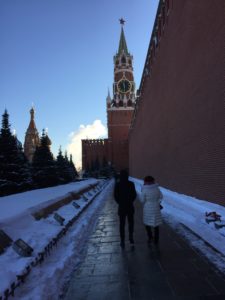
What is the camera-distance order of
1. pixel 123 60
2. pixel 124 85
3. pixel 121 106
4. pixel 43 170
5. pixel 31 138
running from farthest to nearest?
pixel 123 60 < pixel 124 85 < pixel 121 106 < pixel 31 138 < pixel 43 170

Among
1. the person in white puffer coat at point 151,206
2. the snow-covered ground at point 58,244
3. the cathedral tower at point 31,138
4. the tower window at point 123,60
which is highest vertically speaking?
the tower window at point 123,60

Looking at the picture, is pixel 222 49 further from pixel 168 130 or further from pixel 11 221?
pixel 168 130

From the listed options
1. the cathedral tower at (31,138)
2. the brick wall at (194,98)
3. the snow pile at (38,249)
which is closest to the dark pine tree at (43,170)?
the brick wall at (194,98)

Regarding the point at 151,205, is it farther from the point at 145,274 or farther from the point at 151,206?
the point at 145,274

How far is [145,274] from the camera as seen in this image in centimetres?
536

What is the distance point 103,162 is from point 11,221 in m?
87.9

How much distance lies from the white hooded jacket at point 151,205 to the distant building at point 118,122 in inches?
3410

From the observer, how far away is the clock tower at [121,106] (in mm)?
98250

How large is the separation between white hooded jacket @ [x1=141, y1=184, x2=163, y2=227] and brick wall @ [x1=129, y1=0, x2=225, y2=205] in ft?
8.92

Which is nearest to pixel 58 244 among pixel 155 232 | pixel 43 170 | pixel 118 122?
pixel 155 232

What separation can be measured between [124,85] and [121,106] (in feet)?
24.8

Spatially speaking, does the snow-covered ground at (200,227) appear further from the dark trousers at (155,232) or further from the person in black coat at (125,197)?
the person in black coat at (125,197)

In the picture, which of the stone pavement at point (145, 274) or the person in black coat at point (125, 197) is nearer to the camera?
the stone pavement at point (145, 274)

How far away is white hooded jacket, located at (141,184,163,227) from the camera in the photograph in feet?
24.2
